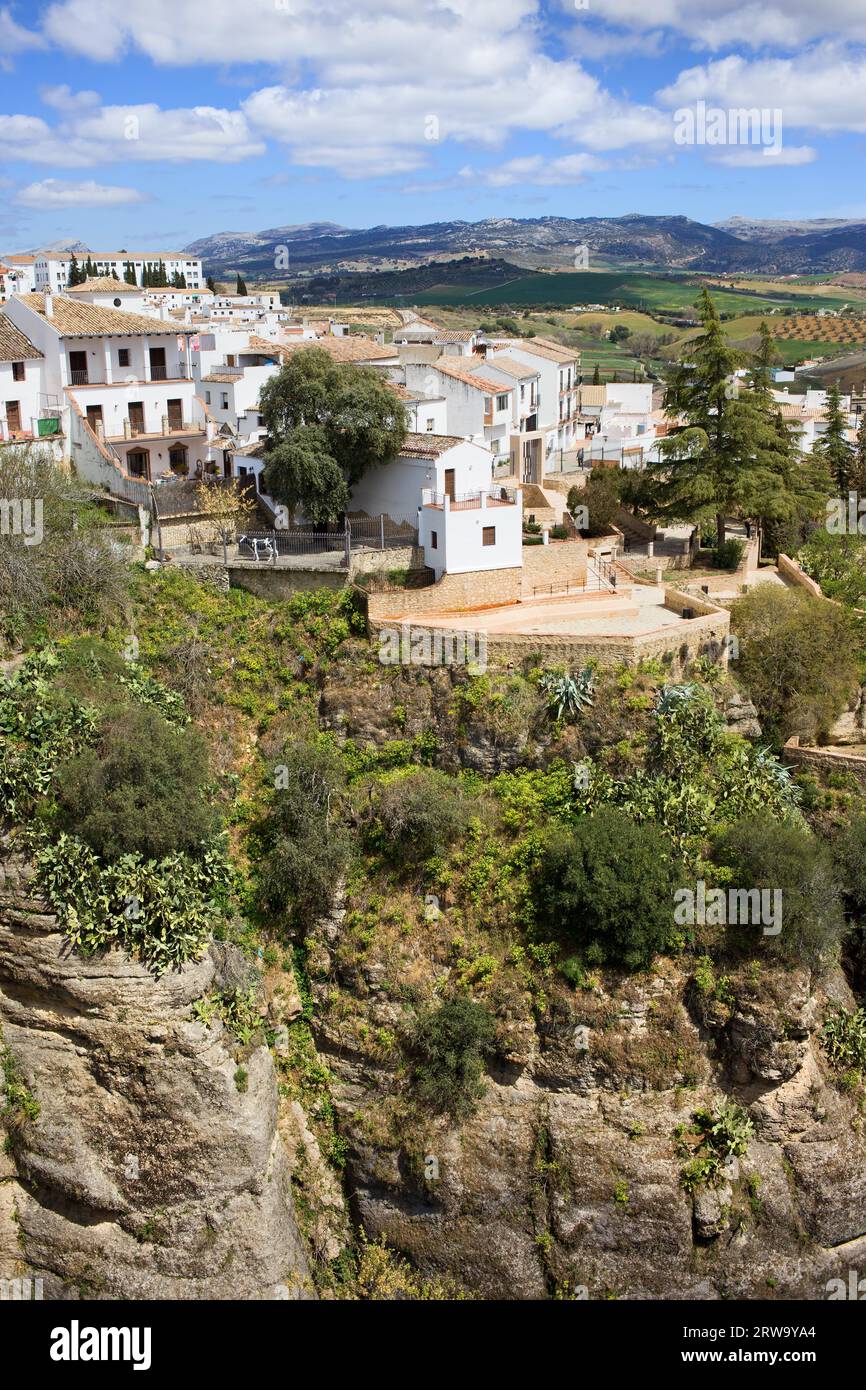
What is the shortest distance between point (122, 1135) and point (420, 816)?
7559 mm

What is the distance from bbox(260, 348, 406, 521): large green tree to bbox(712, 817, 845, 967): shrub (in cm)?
1312

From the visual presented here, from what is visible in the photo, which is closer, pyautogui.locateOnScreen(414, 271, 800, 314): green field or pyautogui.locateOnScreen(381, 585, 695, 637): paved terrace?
pyautogui.locateOnScreen(381, 585, 695, 637): paved terrace

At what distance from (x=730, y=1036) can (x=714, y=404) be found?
17930 mm

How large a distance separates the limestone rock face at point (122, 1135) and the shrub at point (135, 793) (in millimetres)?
1444

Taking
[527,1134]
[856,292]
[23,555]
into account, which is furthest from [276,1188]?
[856,292]

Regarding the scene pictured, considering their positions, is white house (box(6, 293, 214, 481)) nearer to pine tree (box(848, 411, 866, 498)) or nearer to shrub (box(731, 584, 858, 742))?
shrub (box(731, 584, 858, 742))

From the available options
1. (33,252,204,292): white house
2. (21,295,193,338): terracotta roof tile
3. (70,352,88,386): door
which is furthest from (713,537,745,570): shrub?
(33,252,204,292): white house

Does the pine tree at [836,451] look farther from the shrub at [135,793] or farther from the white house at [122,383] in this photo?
the shrub at [135,793]

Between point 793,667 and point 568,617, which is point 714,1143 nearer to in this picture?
point 793,667

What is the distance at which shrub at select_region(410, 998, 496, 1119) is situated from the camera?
20719 mm

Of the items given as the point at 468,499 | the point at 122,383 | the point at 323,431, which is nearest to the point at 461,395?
the point at 323,431

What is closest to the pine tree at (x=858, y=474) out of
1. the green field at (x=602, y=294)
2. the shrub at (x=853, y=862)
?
the shrub at (x=853, y=862)

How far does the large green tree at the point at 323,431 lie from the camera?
28.3 m

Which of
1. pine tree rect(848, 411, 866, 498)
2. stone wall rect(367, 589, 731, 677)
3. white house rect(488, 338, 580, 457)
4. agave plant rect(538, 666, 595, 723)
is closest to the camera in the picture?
agave plant rect(538, 666, 595, 723)
